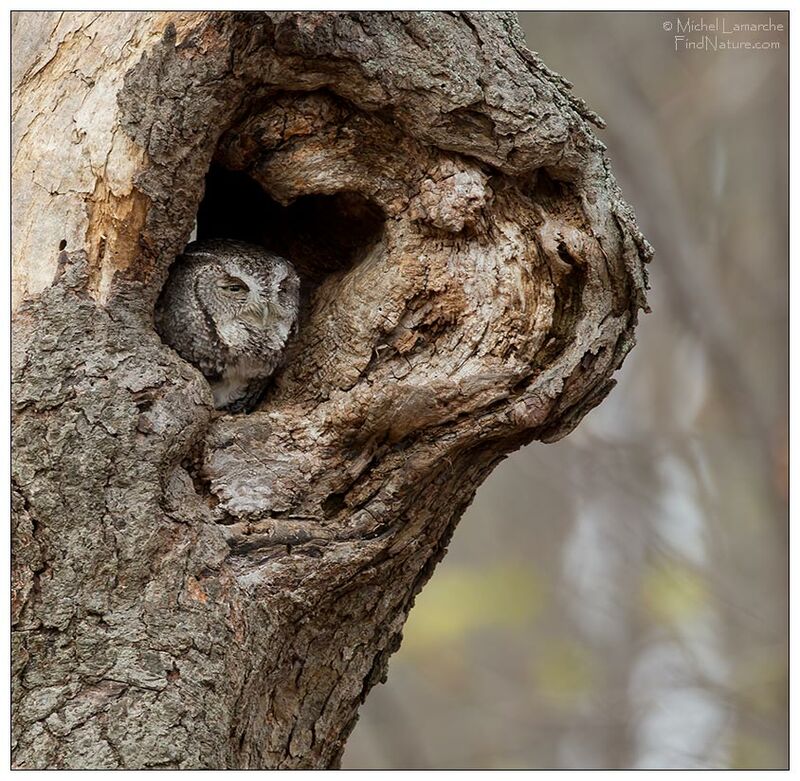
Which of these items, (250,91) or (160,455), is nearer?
(160,455)

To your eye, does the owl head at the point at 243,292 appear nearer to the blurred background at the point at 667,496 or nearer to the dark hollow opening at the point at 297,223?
the dark hollow opening at the point at 297,223

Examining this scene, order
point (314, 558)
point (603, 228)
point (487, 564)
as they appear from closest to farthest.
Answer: point (314, 558) → point (603, 228) → point (487, 564)

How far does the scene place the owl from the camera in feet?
12.5

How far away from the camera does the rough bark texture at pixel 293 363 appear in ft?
9.38

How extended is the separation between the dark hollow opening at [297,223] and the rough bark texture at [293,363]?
9 cm

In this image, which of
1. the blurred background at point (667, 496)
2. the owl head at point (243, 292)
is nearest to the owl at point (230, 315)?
the owl head at point (243, 292)

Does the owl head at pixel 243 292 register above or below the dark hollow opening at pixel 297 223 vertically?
below

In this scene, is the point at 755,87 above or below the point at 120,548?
above

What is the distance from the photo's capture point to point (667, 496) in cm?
985

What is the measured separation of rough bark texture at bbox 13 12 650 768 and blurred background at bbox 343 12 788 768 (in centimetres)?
502

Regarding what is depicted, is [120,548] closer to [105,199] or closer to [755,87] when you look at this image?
[105,199]

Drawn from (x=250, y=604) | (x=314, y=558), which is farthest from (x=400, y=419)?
(x=250, y=604)

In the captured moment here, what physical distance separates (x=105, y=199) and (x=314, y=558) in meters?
1.13

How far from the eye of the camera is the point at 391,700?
10844 mm
